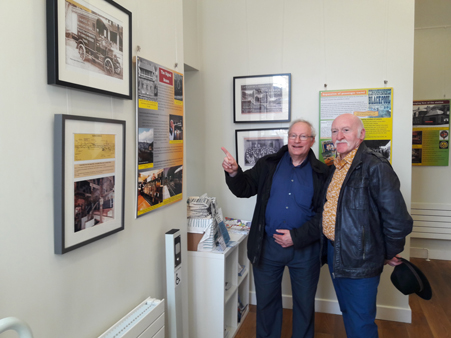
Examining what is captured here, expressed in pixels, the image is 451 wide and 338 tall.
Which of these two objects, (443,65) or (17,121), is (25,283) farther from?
(443,65)

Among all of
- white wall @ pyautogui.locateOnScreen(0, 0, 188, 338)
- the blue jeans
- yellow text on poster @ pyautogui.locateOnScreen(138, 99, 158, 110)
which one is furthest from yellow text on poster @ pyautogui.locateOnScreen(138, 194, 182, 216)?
the blue jeans

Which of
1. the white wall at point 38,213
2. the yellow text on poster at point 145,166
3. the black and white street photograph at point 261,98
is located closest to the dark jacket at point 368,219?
the yellow text on poster at point 145,166

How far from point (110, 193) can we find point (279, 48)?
2186 millimetres

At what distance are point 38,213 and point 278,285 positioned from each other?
170cm

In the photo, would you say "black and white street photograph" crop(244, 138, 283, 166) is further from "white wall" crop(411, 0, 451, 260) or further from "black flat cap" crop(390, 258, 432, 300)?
"white wall" crop(411, 0, 451, 260)

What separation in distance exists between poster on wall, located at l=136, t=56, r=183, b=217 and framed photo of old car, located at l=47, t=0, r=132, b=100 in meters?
0.15

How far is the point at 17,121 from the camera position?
40.6 inches

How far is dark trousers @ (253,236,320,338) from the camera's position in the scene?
7.33ft

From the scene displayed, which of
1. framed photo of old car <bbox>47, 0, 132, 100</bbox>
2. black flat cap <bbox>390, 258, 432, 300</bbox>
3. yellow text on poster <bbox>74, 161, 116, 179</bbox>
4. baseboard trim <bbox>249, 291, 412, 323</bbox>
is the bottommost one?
baseboard trim <bbox>249, 291, 412, 323</bbox>

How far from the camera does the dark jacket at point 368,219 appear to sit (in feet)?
5.78

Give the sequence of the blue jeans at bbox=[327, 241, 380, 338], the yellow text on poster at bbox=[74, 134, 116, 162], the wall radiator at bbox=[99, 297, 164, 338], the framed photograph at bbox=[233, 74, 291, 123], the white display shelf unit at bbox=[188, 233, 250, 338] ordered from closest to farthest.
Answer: the yellow text on poster at bbox=[74, 134, 116, 162] → the wall radiator at bbox=[99, 297, 164, 338] → the blue jeans at bbox=[327, 241, 380, 338] → the white display shelf unit at bbox=[188, 233, 250, 338] → the framed photograph at bbox=[233, 74, 291, 123]

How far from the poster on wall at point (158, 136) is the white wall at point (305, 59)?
1.13m

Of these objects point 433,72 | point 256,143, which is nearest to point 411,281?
point 256,143

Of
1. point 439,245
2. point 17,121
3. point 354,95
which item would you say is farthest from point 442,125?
point 17,121
